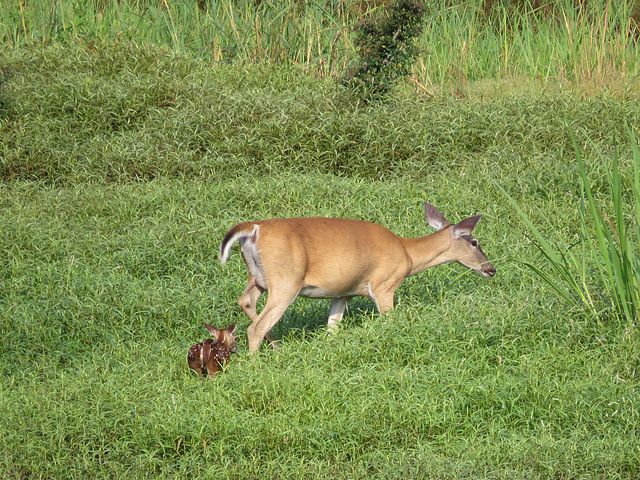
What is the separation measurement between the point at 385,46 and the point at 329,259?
205 inches

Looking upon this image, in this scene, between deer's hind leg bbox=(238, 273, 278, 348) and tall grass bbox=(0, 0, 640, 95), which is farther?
tall grass bbox=(0, 0, 640, 95)

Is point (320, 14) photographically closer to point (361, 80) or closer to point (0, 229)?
point (361, 80)

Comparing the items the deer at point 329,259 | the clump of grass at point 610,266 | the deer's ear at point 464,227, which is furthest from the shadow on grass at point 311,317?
the clump of grass at point 610,266

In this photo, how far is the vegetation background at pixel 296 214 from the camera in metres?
4.27

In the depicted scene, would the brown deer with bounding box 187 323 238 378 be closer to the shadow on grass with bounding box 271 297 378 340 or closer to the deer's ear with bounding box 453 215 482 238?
the shadow on grass with bounding box 271 297 378 340

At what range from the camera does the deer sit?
209 inches

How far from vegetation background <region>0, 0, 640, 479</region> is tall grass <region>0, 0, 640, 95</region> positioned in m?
0.04

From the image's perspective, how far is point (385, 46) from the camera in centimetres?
1009

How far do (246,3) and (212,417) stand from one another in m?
8.49

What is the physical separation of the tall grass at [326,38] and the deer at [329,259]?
540 cm

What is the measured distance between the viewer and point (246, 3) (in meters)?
11.8

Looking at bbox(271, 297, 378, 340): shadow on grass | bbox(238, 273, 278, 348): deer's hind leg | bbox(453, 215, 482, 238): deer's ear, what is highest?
bbox(453, 215, 482, 238): deer's ear

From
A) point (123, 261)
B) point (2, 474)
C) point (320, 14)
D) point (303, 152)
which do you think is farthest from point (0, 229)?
point (320, 14)

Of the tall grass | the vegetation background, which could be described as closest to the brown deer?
the vegetation background
